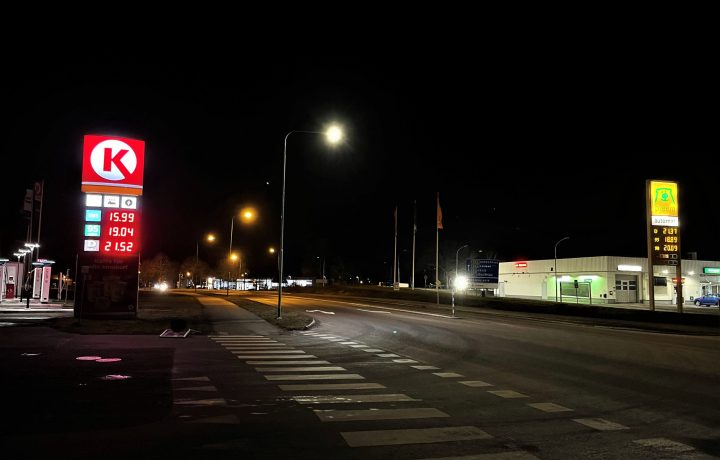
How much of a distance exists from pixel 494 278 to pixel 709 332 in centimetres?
3966

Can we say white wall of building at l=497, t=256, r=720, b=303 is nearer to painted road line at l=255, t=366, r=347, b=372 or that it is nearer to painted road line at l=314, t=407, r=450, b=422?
painted road line at l=255, t=366, r=347, b=372

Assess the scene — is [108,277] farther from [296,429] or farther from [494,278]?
[494,278]

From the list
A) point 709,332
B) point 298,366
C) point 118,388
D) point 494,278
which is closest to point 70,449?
point 118,388

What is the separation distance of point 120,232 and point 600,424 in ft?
76.4

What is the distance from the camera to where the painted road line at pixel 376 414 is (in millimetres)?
8044

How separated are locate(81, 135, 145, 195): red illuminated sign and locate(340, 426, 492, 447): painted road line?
2241 cm

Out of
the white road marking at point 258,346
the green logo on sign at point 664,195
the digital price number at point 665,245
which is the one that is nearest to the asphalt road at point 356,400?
the white road marking at point 258,346

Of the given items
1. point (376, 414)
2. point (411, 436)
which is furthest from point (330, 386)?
point (411, 436)

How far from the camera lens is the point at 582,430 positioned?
767 cm

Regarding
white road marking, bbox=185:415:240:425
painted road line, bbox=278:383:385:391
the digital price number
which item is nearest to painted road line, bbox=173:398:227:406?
white road marking, bbox=185:415:240:425

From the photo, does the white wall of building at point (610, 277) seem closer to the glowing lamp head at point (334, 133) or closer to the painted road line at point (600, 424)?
the glowing lamp head at point (334, 133)

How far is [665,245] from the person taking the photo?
122 ft

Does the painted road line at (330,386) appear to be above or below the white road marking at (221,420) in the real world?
below

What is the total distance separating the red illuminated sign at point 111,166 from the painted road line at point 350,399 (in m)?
20.1
